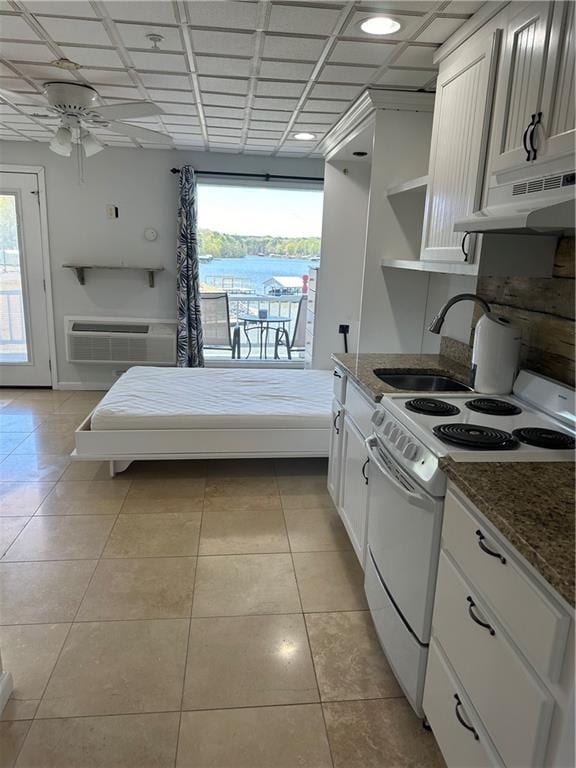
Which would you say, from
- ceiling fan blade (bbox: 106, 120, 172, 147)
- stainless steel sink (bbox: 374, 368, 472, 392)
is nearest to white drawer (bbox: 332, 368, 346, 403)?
stainless steel sink (bbox: 374, 368, 472, 392)

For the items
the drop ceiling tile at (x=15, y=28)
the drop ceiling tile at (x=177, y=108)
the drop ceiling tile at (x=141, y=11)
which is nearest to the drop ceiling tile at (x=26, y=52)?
the drop ceiling tile at (x=15, y=28)

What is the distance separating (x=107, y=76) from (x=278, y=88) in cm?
97

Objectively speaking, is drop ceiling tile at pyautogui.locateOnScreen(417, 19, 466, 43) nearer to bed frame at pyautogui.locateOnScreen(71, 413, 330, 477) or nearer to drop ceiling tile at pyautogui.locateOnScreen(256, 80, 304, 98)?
drop ceiling tile at pyautogui.locateOnScreen(256, 80, 304, 98)

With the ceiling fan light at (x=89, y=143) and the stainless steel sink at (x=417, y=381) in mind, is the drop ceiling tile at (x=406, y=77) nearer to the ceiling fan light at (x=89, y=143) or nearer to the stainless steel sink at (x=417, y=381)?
the stainless steel sink at (x=417, y=381)

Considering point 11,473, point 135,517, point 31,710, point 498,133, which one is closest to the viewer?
point 31,710

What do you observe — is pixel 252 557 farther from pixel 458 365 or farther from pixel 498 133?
pixel 498 133

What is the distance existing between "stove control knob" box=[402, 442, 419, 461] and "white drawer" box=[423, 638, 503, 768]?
54 centimetres

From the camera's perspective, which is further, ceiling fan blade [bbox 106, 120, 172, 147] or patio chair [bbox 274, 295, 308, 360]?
patio chair [bbox 274, 295, 308, 360]

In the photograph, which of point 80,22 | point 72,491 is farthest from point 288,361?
point 80,22

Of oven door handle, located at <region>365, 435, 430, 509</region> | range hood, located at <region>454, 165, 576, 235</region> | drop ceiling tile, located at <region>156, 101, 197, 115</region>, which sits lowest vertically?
oven door handle, located at <region>365, 435, 430, 509</region>

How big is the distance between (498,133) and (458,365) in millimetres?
1173

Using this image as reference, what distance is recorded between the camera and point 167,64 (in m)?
2.64

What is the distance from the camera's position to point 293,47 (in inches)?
94.0

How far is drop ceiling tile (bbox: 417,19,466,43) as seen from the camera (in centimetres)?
210
